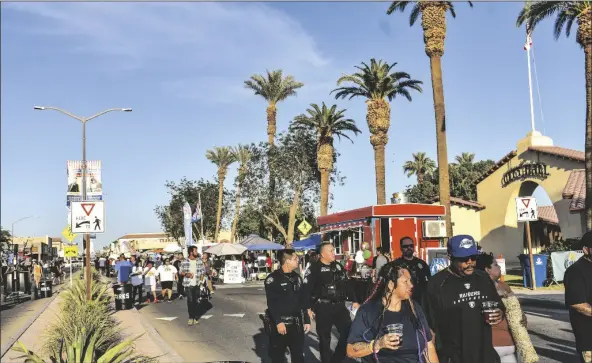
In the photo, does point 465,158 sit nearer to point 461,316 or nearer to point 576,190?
point 576,190

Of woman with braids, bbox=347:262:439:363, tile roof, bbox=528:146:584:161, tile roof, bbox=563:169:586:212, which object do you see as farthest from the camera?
tile roof, bbox=528:146:584:161

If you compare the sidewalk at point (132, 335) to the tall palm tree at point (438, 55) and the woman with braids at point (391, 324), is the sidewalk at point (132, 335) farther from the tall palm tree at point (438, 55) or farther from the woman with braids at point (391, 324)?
the tall palm tree at point (438, 55)

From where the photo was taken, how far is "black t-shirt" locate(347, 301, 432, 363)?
12.9ft

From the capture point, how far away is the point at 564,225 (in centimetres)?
3303

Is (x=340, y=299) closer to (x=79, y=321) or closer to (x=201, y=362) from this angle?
(x=201, y=362)

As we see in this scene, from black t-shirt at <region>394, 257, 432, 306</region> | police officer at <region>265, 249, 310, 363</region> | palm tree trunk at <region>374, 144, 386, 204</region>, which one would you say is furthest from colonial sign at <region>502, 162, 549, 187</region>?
police officer at <region>265, 249, 310, 363</region>

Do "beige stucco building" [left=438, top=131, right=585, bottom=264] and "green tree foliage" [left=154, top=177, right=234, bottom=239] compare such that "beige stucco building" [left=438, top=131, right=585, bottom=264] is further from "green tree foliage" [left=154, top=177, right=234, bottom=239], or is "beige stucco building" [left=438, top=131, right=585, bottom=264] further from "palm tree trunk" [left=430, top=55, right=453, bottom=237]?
"green tree foliage" [left=154, top=177, right=234, bottom=239]

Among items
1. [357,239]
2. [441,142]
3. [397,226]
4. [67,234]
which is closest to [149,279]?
[357,239]

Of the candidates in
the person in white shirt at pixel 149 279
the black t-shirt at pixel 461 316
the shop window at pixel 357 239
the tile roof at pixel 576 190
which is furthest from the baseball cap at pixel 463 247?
the tile roof at pixel 576 190

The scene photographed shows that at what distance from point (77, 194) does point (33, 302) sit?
20.8ft

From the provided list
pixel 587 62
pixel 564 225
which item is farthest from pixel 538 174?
pixel 587 62

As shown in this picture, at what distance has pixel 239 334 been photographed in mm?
13312

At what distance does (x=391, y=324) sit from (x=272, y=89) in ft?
171

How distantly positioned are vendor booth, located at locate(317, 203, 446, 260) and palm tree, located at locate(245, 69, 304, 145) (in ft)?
101
